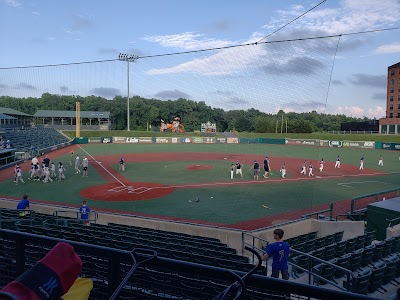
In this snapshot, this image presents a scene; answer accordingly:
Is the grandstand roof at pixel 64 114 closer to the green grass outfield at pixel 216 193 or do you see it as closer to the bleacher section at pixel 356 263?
the green grass outfield at pixel 216 193

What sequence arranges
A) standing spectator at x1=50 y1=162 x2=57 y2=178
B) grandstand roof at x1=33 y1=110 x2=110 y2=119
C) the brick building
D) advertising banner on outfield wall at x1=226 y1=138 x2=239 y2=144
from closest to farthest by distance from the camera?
1. standing spectator at x1=50 y1=162 x2=57 y2=178
2. advertising banner on outfield wall at x1=226 y1=138 x2=239 y2=144
3. the brick building
4. grandstand roof at x1=33 y1=110 x2=110 y2=119

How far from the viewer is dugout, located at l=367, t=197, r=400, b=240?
1465cm

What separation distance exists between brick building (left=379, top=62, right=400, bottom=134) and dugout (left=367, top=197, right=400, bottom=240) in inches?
2873

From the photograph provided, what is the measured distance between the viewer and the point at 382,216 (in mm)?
15055

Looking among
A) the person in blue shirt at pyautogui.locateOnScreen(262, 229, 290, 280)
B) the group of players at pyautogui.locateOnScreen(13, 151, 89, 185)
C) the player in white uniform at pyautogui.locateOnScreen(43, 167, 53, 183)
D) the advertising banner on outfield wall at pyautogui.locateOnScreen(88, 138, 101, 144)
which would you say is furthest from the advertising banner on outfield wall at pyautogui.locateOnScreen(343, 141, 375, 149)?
the person in blue shirt at pyautogui.locateOnScreen(262, 229, 290, 280)

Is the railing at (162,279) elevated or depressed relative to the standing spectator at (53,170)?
elevated

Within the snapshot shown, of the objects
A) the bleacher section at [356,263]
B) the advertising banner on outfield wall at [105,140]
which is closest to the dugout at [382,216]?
the bleacher section at [356,263]

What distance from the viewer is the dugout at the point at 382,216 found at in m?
14.6

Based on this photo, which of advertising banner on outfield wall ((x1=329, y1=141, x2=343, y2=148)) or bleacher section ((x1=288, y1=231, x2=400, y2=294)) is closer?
bleacher section ((x1=288, y1=231, x2=400, y2=294))

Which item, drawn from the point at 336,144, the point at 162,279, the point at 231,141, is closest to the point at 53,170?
the point at 162,279

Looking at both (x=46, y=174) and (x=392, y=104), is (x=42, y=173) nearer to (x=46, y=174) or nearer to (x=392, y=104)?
(x=46, y=174)

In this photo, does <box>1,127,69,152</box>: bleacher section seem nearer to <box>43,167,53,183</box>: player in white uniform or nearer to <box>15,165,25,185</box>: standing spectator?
<box>15,165,25,185</box>: standing spectator

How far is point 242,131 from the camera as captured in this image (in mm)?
54625

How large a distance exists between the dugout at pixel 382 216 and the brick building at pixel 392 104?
73.0 meters
